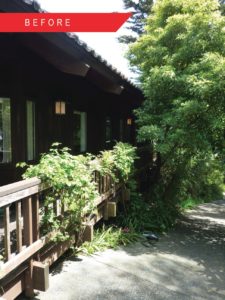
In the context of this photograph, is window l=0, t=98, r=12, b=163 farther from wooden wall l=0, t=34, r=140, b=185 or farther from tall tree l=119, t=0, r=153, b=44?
tall tree l=119, t=0, r=153, b=44

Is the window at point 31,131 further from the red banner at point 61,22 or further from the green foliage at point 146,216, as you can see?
the green foliage at point 146,216

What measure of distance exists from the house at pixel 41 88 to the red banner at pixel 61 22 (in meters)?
0.11

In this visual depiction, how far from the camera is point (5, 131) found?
4.95 m

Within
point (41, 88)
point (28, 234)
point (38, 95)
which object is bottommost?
point (28, 234)

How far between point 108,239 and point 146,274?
1130 millimetres

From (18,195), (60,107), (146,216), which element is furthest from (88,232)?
(60,107)

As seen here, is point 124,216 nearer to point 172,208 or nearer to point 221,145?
point 172,208

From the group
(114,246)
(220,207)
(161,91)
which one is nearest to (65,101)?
(161,91)

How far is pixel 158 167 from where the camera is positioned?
8.22 meters

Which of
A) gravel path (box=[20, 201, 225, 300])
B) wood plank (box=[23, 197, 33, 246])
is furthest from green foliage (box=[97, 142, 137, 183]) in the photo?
wood plank (box=[23, 197, 33, 246])

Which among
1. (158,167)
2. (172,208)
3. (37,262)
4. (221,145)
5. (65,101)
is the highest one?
(65,101)

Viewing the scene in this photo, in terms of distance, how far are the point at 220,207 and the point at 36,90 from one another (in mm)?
8967

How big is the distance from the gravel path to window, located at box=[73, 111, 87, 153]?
127 inches

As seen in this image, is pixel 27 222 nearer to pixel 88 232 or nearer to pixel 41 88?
pixel 88 232
